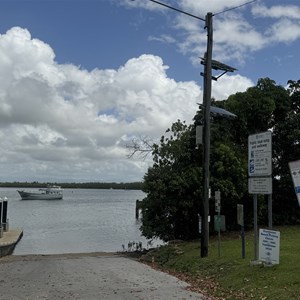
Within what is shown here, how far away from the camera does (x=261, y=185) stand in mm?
12688

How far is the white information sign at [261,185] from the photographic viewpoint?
12.4m

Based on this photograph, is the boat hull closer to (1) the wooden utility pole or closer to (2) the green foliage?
(2) the green foliage

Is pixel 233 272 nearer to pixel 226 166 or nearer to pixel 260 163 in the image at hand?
pixel 260 163

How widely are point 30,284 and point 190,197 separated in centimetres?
1239

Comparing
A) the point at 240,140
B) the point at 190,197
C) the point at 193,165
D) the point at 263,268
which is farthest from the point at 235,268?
the point at 240,140

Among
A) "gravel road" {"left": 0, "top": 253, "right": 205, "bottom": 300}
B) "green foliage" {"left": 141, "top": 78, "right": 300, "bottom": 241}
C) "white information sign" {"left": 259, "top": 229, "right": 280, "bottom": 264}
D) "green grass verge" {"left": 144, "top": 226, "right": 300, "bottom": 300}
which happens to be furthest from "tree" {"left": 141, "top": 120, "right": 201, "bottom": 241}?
"white information sign" {"left": 259, "top": 229, "right": 280, "bottom": 264}

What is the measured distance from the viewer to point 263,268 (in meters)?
11.9

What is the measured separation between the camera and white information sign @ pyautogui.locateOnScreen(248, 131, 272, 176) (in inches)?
488

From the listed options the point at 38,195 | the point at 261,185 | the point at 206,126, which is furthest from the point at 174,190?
the point at 38,195

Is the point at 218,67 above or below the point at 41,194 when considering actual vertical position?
above

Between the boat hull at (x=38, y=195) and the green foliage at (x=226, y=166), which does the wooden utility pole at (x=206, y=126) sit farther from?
the boat hull at (x=38, y=195)

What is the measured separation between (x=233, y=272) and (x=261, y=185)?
93.3 inches

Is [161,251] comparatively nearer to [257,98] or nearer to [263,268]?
[263,268]

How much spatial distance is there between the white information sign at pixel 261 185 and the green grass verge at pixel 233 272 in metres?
1.86
